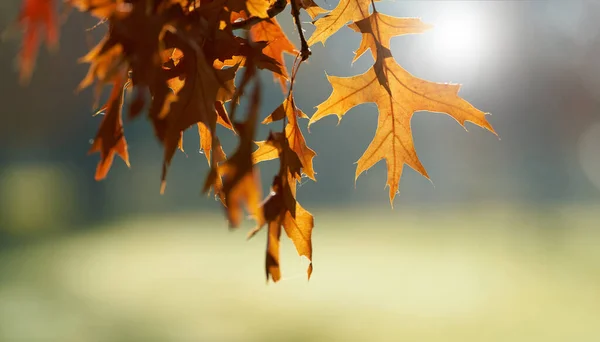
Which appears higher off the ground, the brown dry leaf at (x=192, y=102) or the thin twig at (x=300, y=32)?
the thin twig at (x=300, y=32)

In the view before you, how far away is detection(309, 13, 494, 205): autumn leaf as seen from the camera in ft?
2.94

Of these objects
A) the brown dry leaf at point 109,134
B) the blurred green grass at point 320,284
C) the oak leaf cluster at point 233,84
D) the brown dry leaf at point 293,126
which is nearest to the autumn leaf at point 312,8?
the oak leaf cluster at point 233,84

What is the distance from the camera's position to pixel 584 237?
12.3 metres

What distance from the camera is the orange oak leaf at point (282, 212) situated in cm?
66

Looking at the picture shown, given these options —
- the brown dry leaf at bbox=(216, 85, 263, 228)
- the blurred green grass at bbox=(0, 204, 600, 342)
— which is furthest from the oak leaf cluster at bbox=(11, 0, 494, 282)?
the blurred green grass at bbox=(0, 204, 600, 342)

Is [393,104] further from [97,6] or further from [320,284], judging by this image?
[320,284]

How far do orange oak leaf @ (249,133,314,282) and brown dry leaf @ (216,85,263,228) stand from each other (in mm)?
130

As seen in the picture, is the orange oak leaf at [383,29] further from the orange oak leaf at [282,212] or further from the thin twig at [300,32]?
the orange oak leaf at [282,212]

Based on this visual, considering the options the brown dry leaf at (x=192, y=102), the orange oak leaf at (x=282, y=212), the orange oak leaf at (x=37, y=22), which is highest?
the orange oak leaf at (x=37, y=22)

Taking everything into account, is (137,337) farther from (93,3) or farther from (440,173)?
(440,173)

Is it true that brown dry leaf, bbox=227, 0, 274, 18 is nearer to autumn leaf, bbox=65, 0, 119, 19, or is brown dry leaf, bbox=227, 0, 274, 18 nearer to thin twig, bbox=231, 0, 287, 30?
thin twig, bbox=231, 0, 287, 30

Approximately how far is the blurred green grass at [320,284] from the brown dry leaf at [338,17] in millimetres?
6108

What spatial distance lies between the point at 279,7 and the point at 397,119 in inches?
12.0

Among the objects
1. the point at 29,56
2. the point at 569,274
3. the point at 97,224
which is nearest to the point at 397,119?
the point at 29,56
